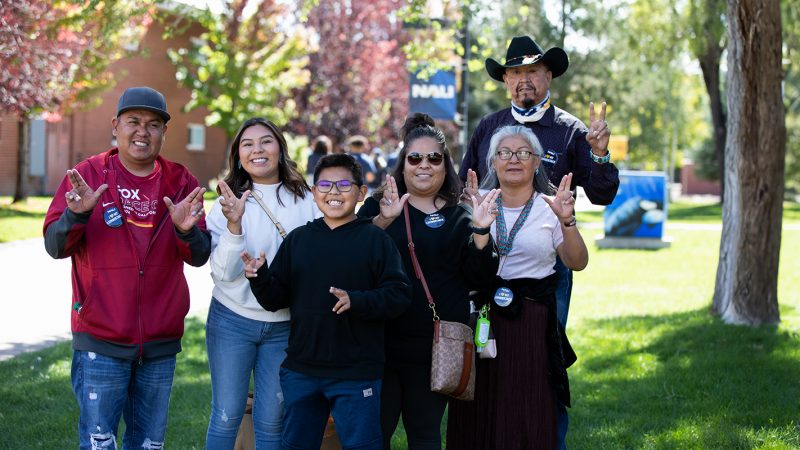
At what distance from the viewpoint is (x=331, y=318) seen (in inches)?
155

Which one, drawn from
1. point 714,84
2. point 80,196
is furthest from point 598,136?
point 714,84

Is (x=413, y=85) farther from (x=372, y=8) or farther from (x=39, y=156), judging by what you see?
(x=372, y=8)

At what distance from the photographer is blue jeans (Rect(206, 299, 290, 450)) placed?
420cm

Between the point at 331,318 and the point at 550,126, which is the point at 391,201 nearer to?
the point at 331,318

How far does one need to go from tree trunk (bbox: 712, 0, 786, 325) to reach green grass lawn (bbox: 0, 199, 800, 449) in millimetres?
377

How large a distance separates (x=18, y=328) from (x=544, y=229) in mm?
6231

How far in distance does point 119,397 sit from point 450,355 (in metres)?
1.44

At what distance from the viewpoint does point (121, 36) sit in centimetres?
1980

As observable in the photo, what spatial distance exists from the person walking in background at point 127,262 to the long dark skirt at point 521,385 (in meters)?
1.43

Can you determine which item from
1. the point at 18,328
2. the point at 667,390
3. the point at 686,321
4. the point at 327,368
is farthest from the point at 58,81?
the point at 327,368

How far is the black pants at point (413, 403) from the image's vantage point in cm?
421

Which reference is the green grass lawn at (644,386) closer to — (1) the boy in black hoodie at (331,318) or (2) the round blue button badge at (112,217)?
(1) the boy in black hoodie at (331,318)

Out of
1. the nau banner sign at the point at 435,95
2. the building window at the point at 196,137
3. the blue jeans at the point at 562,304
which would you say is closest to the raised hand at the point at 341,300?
the blue jeans at the point at 562,304

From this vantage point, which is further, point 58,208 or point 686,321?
point 686,321
